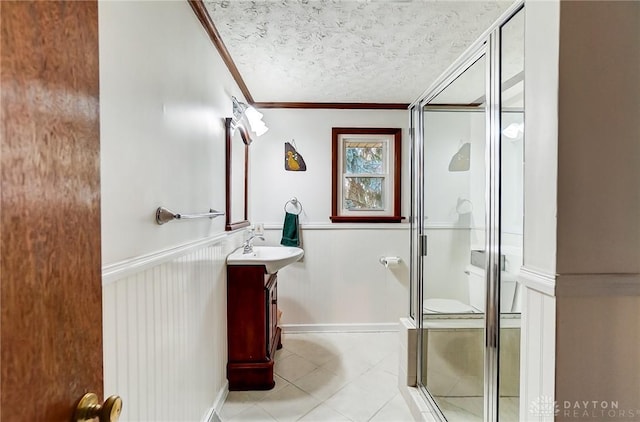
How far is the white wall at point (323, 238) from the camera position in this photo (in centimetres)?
303

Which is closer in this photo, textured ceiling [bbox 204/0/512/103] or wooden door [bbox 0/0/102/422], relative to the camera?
wooden door [bbox 0/0/102/422]

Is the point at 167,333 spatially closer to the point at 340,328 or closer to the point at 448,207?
the point at 448,207

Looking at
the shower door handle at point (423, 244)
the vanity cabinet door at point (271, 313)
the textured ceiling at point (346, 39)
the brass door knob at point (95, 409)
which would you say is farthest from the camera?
the vanity cabinet door at point (271, 313)

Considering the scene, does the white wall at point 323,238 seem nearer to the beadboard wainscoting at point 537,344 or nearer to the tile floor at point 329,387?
the tile floor at point 329,387

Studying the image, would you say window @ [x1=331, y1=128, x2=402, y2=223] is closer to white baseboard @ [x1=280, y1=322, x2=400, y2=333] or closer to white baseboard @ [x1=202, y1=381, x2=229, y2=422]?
white baseboard @ [x1=280, y1=322, x2=400, y2=333]

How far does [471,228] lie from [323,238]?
1.42 m

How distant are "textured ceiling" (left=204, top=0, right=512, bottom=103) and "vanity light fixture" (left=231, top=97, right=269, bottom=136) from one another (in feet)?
0.67

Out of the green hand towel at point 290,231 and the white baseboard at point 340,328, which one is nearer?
the green hand towel at point 290,231

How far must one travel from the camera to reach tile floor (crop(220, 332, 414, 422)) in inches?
73.1

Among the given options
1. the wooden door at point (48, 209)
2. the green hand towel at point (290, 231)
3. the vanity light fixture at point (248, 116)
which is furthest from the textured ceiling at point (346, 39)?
the wooden door at point (48, 209)

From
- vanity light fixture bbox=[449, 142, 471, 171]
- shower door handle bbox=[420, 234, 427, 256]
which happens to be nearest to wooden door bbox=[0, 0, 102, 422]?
shower door handle bbox=[420, 234, 427, 256]

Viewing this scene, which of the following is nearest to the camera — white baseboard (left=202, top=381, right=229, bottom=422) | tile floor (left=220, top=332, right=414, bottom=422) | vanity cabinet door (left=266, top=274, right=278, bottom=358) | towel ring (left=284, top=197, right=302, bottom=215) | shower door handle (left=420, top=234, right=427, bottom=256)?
white baseboard (left=202, top=381, right=229, bottom=422)

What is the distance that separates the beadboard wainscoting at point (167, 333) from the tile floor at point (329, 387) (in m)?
0.29

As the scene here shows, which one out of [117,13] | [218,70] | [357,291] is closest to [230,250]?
[218,70]
